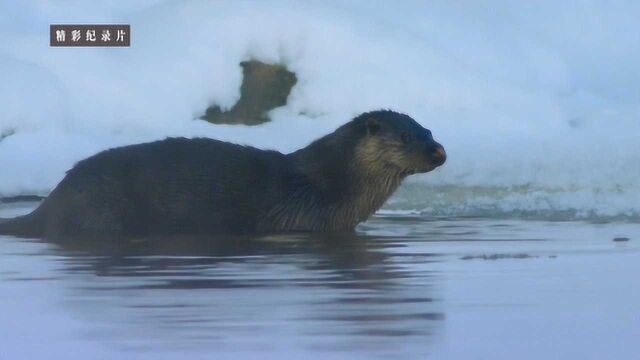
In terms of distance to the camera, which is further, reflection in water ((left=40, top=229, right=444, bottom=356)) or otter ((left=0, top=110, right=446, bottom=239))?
otter ((left=0, top=110, right=446, bottom=239))

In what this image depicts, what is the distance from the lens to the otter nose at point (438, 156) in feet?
32.8

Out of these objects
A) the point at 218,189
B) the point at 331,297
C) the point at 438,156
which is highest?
the point at 438,156

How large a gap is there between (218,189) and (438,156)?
3.56 feet

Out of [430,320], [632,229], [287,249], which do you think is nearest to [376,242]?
[287,249]

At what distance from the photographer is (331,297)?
6535 mm

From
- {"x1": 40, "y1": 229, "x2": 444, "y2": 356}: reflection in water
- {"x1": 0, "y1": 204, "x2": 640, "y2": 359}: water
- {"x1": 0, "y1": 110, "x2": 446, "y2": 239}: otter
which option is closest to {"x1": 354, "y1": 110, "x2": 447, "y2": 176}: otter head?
{"x1": 0, "y1": 110, "x2": 446, "y2": 239}: otter

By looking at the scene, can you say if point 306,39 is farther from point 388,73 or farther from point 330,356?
point 330,356

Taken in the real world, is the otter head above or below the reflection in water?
above

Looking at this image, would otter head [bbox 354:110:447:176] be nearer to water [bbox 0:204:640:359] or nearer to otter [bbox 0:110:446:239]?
otter [bbox 0:110:446:239]

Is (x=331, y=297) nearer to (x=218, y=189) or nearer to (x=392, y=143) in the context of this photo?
(x=218, y=189)

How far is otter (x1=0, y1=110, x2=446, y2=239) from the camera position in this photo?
9734mm

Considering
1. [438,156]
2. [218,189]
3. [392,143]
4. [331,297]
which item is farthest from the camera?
[392,143]

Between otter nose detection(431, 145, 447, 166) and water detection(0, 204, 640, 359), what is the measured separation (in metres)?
0.80

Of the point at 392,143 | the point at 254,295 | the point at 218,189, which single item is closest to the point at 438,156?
the point at 392,143
